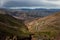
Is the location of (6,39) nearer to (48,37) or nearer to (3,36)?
(3,36)

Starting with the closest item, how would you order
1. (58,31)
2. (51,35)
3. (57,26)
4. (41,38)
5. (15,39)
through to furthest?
(15,39), (41,38), (51,35), (58,31), (57,26)

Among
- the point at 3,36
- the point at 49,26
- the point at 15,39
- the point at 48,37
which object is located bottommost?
the point at 49,26

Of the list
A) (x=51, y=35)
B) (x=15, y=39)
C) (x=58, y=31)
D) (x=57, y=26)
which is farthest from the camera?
(x=57, y=26)

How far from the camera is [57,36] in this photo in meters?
106

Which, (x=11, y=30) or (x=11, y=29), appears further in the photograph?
(x=11, y=29)

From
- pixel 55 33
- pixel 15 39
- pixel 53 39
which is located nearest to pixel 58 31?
pixel 55 33

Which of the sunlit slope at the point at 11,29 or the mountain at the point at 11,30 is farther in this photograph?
the sunlit slope at the point at 11,29

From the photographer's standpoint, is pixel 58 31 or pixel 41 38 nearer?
pixel 41 38

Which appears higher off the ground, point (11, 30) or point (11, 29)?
point (11, 30)

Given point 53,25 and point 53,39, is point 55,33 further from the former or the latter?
point 53,25

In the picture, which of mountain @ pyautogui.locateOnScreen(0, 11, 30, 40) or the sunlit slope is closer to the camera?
mountain @ pyautogui.locateOnScreen(0, 11, 30, 40)

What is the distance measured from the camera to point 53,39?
99.9 m

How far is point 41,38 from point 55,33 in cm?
1380

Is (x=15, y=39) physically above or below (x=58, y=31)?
above
